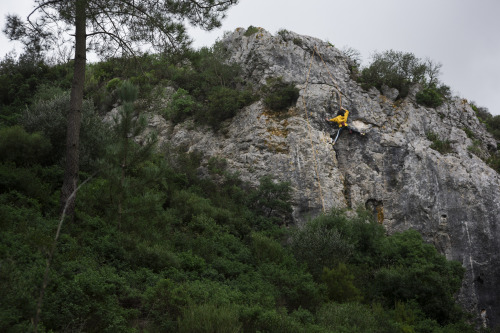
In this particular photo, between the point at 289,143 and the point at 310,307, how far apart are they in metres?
8.63

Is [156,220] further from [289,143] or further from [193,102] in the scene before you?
[193,102]

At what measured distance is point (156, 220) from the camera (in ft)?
34.3

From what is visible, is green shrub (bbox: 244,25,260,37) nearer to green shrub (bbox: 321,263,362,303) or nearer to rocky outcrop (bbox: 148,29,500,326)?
rocky outcrop (bbox: 148,29,500,326)

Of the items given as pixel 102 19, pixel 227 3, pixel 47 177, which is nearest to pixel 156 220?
pixel 47 177

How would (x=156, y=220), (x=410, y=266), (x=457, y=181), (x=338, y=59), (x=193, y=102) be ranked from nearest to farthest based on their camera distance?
(x=156, y=220) → (x=410, y=266) → (x=457, y=181) → (x=193, y=102) → (x=338, y=59)

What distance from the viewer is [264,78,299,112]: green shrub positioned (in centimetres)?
1752

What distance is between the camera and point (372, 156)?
55.2 ft

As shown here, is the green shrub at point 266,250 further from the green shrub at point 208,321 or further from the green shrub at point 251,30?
the green shrub at point 251,30

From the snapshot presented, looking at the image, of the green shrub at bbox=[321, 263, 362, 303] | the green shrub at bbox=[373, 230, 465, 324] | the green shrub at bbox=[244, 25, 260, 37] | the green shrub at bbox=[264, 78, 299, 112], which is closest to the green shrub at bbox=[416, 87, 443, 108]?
the green shrub at bbox=[264, 78, 299, 112]

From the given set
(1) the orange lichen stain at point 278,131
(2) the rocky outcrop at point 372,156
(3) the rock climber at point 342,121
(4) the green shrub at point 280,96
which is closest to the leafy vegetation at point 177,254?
(2) the rocky outcrop at point 372,156

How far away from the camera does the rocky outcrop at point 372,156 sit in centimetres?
1489

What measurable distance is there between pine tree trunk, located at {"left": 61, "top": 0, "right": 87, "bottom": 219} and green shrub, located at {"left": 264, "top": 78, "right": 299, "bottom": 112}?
969 cm

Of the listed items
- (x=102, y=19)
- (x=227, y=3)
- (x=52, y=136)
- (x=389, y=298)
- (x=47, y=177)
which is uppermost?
(x=227, y=3)

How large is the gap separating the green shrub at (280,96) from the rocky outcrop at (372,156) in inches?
14.4
